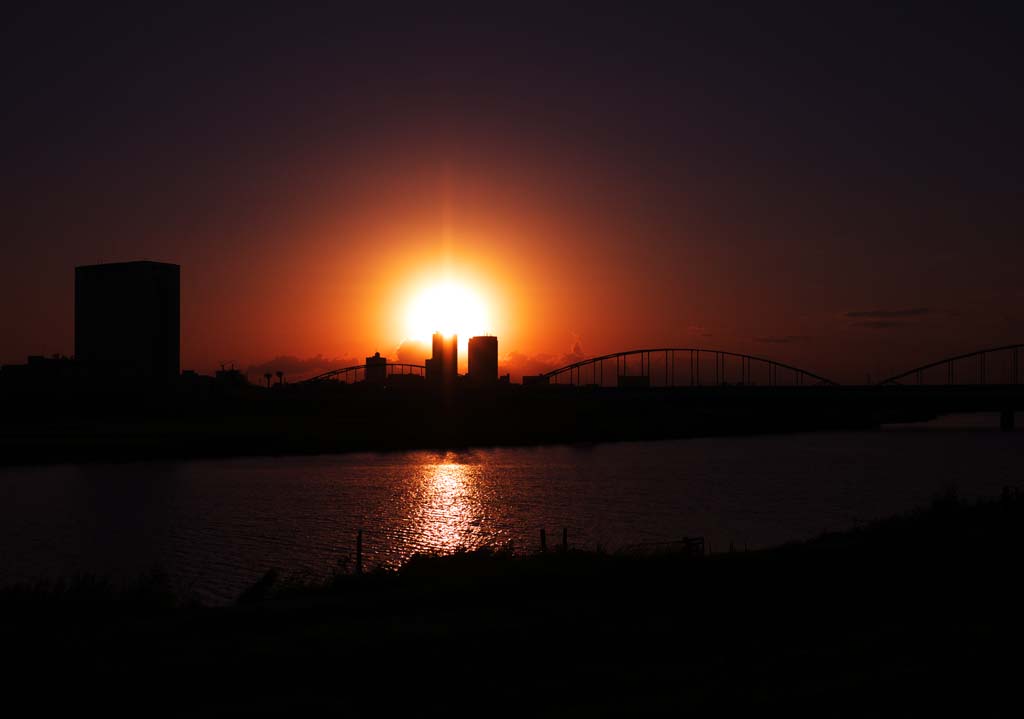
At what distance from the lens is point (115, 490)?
214ft

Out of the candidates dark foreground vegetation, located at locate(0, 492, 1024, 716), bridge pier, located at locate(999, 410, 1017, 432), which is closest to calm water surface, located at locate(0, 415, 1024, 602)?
dark foreground vegetation, located at locate(0, 492, 1024, 716)

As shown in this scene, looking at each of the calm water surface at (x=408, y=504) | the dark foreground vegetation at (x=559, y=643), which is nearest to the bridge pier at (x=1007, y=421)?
the calm water surface at (x=408, y=504)

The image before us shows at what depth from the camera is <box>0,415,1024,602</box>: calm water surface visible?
37.3m

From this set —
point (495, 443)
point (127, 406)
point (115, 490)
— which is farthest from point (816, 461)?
point (127, 406)

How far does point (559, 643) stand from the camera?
11.3 meters

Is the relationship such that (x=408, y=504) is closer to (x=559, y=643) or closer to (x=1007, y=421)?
(x=559, y=643)

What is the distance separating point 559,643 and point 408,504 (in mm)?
45407

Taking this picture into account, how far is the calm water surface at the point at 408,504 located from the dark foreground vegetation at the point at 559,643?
10915 millimetres

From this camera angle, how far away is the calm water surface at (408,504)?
37281 mm

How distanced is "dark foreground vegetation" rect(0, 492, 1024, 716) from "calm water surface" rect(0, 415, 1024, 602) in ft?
35.8

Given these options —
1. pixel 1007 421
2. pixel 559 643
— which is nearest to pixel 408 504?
pixel 559 643

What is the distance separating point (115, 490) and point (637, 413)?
406 feet

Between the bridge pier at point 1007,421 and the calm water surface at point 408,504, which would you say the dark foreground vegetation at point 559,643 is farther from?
the bridge pier at point 1007,421

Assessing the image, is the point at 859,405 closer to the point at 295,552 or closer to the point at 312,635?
the point at 295,552
